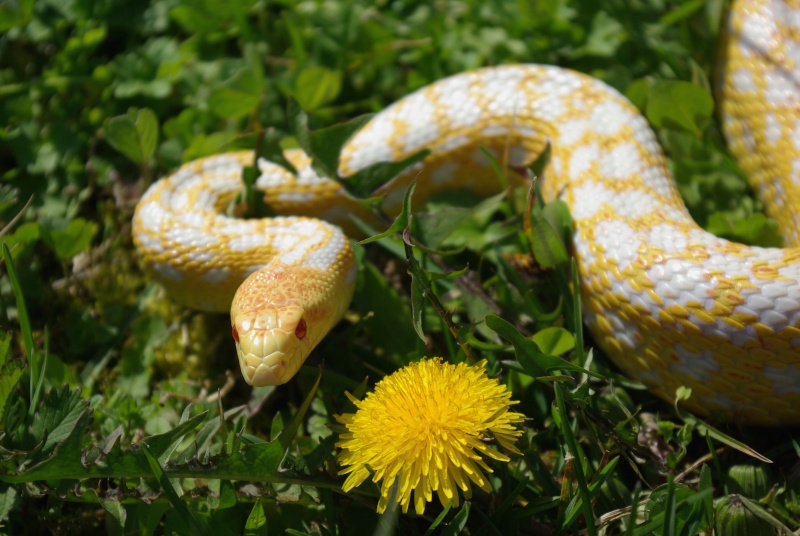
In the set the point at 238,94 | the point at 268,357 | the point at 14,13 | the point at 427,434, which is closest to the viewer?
the point at 427,434

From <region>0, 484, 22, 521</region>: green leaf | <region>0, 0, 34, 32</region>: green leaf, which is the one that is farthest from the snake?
<region>0, 0, 34, 32</region>: green leaf

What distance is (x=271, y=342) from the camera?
2896 millimetres

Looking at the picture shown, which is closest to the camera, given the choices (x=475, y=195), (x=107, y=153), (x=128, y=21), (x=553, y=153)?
(x=553, y=153)

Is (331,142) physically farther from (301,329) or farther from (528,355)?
(528,355)

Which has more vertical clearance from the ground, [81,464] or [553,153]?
[553,153]

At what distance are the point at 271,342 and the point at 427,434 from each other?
0.77 metres

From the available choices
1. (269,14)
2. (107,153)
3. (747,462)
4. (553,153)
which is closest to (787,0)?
(553,153)

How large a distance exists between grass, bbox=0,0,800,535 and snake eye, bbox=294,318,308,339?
19 centimetres

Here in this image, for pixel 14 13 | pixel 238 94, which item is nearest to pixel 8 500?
pixel 238 94

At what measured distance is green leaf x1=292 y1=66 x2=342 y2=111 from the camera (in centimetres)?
432

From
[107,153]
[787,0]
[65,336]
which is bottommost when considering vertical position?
[65,336]

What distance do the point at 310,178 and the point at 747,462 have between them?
101 inches

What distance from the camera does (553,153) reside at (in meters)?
3.91

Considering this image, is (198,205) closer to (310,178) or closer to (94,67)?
(310,178)
